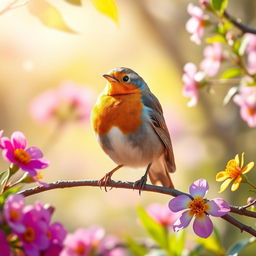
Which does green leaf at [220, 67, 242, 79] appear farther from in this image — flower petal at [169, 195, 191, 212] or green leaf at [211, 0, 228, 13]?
flower petal at [169, 195, 191, 212]

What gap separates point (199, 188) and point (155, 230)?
823 mm

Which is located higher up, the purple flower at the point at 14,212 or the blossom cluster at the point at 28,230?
the purple flower at the point at 14,212

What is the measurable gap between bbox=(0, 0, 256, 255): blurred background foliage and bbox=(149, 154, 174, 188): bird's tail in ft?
6.19

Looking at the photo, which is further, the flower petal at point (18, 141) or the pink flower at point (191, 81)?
the pink flower at point (191, 81)

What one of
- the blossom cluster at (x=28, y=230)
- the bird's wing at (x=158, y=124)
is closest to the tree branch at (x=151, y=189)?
the blossom cluster at (x=28, y=230)

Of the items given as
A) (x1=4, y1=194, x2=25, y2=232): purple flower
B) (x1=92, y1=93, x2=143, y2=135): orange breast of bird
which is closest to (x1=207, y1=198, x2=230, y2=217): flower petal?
(x1=4, y1=194, x2=25, y2=232): purple flower

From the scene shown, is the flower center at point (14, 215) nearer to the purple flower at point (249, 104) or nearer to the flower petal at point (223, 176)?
the flower petal at point (223, 176)

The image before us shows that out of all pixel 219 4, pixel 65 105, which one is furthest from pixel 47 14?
pixel 65 105

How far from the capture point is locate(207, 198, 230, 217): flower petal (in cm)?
153

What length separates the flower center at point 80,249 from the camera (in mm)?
2172

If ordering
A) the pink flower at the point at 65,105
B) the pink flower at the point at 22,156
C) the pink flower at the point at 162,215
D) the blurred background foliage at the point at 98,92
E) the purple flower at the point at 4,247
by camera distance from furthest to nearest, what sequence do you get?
the blurred background foliage at the point at 98,92
the pink flower at the point at 65,105
the pink flower at the point at 162,215
the pink flower at the point at 22,156
the purple flower at the point at 4,247

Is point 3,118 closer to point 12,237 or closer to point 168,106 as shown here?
point 168,106

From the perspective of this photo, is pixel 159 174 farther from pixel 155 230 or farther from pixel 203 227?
pixel 203 227

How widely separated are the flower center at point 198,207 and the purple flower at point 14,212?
503mm
